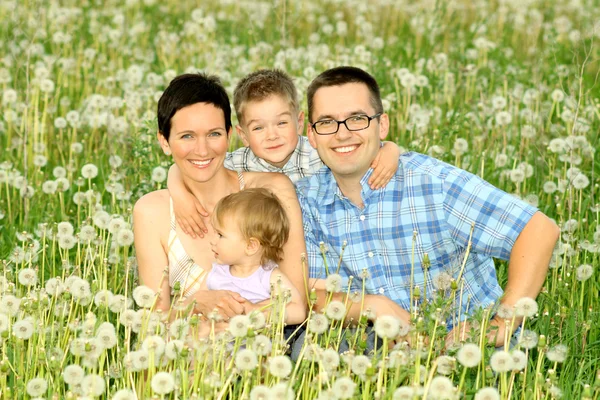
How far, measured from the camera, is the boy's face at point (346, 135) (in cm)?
458

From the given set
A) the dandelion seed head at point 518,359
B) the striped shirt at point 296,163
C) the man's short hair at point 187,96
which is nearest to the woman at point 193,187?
Answer: the man's short hair at point 187,96

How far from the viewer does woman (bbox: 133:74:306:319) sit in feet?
15.5

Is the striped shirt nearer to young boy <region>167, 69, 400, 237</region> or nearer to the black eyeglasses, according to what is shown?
young boy <region>167, 69, 400, 237</region>

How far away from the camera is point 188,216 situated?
4.81 m

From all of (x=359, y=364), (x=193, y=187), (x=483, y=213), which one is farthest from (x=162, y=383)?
(x=193, y=187)

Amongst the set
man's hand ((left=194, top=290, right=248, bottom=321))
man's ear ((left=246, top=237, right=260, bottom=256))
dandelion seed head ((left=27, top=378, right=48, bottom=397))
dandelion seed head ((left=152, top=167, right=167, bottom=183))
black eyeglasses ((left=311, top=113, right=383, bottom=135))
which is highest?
black eyeglasses ((left=311, top=113, right=383, bottom=135))

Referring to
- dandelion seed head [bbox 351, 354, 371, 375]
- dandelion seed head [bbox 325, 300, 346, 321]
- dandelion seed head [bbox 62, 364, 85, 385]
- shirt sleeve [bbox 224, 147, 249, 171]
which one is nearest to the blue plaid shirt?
shirt sleeve [bbox 224, 147, 249, 171]

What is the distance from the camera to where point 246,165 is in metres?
5.28

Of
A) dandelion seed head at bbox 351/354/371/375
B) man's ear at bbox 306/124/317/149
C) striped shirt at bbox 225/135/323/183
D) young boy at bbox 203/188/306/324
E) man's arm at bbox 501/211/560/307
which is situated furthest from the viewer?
striped shirt at bbox 225/135/323/183

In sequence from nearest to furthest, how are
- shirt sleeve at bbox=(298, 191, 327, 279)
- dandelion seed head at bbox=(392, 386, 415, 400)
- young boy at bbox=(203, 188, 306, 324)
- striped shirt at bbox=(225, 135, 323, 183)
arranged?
dandelion seed head at bbox=(392, 386, 415, 400) → young boy at bbox=(203, 188, 306, 324) → shirt sleeve at bbox=(298, 191, 327, 279) → striped shirt at bbox=(225, 135, 323, 183)

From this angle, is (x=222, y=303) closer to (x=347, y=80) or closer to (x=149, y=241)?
(x=149, y=241)

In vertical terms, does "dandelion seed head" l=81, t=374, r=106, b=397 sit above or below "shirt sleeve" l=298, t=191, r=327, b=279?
below

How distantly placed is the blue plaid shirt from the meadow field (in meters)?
0.23

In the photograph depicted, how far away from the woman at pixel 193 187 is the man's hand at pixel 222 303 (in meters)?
0.14
